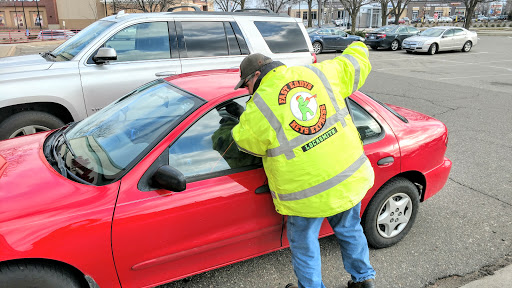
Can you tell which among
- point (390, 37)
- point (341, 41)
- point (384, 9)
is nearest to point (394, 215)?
point (341, 41)

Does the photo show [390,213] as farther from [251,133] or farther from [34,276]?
[34,276]

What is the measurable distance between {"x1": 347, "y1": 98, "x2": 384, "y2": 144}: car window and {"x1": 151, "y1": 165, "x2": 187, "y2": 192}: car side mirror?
4.79 ft

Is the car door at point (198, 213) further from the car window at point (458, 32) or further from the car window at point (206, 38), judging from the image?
the car window at point (458, 32)

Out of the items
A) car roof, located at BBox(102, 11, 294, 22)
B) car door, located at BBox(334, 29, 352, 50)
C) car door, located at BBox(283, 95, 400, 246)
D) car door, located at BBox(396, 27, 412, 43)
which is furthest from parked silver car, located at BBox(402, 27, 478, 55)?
car door, located at BBox(283, 95, 400, 246)

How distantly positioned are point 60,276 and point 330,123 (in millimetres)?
1636

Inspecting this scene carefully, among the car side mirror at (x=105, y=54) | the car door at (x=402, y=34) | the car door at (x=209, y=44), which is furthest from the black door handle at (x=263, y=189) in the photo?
the car door at (x=402, y=34)

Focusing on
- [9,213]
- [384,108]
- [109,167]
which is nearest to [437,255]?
[384,108]

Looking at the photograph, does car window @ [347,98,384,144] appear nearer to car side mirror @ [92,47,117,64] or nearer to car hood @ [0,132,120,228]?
car hood @ [0,132,120,228]

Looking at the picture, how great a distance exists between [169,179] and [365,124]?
5.31ft

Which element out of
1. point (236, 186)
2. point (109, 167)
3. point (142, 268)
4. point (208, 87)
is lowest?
point (142, 268)

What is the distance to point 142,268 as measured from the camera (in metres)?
2.18

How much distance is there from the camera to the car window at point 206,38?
4988 mm

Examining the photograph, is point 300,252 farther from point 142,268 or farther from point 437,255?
point 437,255

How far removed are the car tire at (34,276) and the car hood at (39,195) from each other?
199 millimetres
